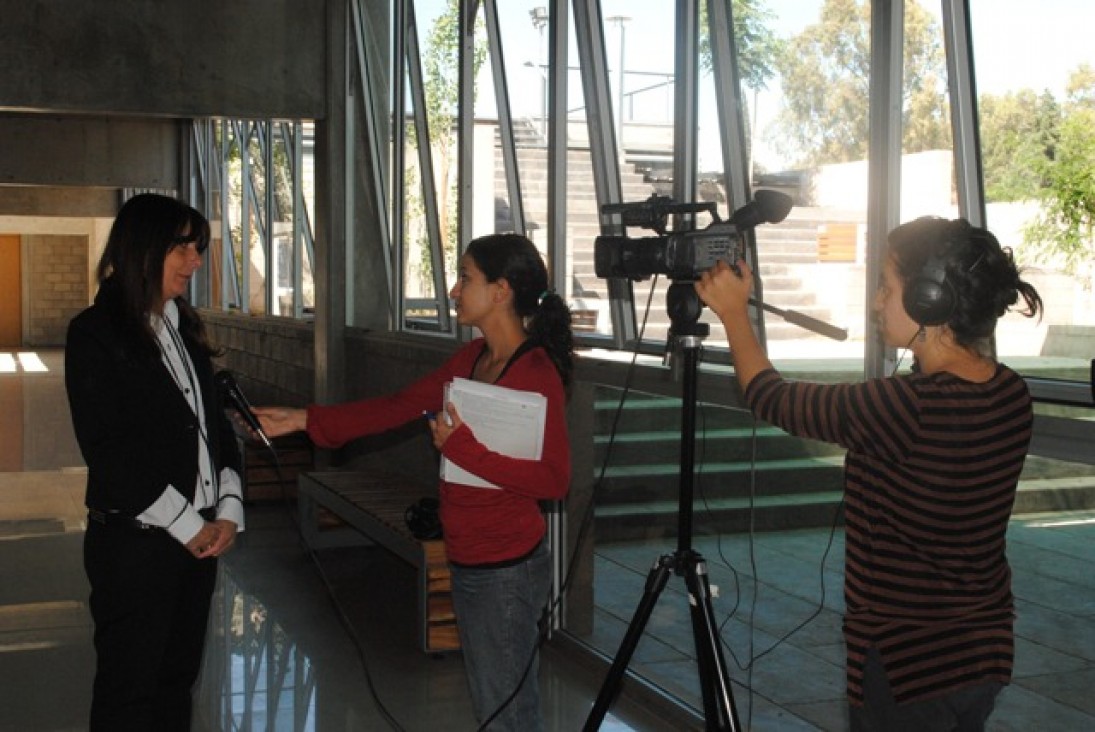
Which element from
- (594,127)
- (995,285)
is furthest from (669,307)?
(594,127)

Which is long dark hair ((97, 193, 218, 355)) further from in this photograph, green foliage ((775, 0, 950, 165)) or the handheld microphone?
green foliage ((775, 0, 950, 165))

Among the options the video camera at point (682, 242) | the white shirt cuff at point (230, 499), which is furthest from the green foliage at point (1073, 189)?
the white shirt cuff at point (230, 499)

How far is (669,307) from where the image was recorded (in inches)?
98.7

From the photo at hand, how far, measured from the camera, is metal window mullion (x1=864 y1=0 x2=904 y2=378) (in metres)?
3.65

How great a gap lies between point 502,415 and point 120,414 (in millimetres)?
833

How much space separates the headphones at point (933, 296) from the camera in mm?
1940

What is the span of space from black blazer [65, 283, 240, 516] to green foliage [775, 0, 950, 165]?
207 cm

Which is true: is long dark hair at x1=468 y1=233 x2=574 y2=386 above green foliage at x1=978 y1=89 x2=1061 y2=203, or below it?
below

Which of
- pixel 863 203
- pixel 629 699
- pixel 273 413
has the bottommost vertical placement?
pixel 629 699

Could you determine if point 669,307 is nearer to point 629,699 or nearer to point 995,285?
point 995,285

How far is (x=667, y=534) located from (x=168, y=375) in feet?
7.53

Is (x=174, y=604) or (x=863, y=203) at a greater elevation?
(x=863, y=203)

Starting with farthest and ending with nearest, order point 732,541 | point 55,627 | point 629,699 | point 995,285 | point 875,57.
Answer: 1. point 55,627
2. point 629,699
3. point 732,541
4. point 875,57
5. point 995,285

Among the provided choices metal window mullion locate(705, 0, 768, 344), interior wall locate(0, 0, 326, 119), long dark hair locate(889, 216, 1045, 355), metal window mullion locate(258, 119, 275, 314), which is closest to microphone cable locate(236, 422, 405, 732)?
long dark hair locate(889, 216, 1045, 355)
